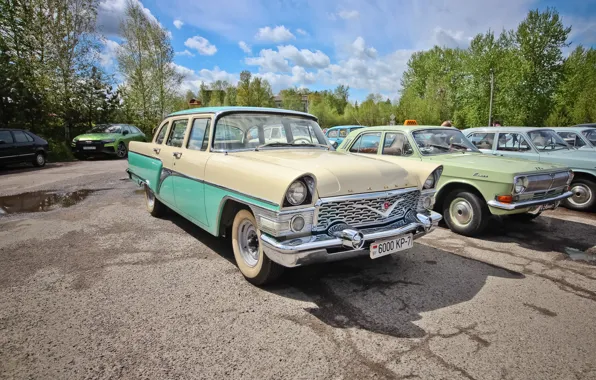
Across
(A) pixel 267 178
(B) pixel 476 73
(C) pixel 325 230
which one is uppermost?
(B) pixel 476 73

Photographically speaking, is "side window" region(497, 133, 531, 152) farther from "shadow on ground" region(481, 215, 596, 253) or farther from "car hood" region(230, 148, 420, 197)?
"car hood" region(230, 148, 420, 197)

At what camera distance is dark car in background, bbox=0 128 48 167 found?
1190 cm

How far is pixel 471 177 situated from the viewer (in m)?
5.05

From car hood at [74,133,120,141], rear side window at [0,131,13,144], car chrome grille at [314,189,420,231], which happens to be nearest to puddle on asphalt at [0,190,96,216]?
rear side window at [0,131,13,144]

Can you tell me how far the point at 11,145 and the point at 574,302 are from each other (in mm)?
15764

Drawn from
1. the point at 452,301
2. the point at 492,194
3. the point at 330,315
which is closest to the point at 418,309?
the point at 452,301

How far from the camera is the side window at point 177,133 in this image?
4668mm

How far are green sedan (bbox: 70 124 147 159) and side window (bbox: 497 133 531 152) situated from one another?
14890 millimetres

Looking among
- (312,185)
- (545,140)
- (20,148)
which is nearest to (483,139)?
(545,140)

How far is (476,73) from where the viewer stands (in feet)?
130

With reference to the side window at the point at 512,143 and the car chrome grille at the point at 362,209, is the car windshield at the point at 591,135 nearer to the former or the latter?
the side window at the point at 512,143

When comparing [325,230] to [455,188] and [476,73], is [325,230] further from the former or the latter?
[476,73]

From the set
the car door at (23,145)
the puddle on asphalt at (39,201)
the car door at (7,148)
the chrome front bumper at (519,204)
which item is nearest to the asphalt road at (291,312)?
the chrome front bumper at (519,204)

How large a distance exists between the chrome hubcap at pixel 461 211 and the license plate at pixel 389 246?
2404mm
